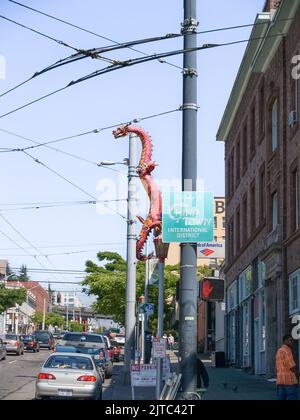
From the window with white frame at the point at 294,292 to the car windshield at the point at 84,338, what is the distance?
36.3ft

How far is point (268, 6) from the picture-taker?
32438mm

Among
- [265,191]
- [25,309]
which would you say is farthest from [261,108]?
[25,309]

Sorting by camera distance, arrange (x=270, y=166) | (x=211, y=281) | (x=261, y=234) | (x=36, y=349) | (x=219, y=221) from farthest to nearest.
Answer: (x=219, y=221) < (x=36, y=349) < (x=261, y=234) < (x=270, y=166) < (x=211, y=281)

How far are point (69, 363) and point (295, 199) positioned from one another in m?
10.6

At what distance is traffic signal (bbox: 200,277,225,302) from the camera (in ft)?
44.8

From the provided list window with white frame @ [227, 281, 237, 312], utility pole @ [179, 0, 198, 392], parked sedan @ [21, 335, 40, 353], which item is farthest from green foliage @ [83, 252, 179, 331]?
utility pole @ [179, 0, 198, 392]

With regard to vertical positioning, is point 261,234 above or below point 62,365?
above

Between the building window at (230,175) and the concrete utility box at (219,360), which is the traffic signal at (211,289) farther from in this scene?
the building window at (230,175)

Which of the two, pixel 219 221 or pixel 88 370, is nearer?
pixel 88 370

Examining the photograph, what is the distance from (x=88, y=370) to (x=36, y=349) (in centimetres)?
3960

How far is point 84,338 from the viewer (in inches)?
1361

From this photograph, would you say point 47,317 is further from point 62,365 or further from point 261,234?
point 62,365

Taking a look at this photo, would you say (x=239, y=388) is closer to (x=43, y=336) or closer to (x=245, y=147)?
(x=245, y=147)

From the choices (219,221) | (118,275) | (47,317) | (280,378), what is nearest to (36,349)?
(118,275)
